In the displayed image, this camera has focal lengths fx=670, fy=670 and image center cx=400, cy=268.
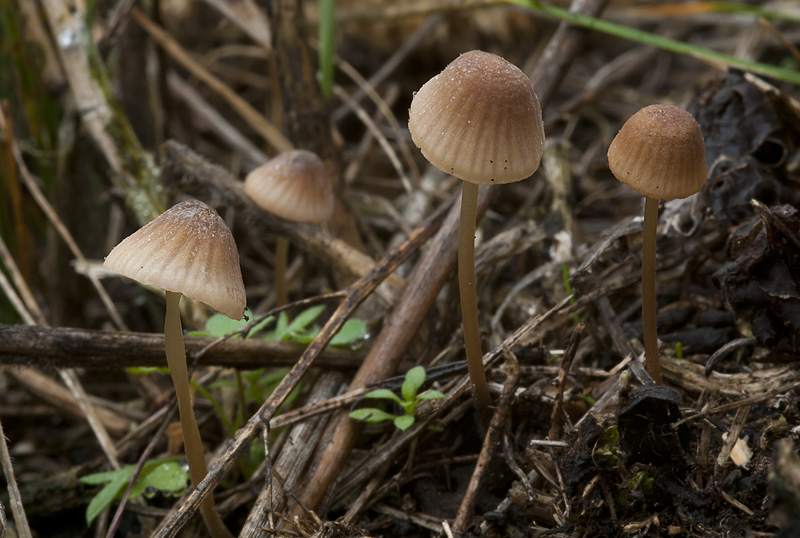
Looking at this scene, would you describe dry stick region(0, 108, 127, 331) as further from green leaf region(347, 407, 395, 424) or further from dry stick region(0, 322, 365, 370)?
green leaf region(347, 407, 395, 424)

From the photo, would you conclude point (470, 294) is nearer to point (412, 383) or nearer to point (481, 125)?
point (412, 383)

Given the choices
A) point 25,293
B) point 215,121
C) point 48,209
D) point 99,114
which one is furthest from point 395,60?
point 25,293

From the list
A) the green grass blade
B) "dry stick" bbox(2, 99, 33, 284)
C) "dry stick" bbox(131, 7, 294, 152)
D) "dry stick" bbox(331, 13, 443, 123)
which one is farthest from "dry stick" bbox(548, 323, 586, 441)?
"dry stick" bbox(331, 13, 443, 123)

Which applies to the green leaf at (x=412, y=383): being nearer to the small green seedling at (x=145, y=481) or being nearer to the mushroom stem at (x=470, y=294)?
the mushroom stem at (x=470, y=294)

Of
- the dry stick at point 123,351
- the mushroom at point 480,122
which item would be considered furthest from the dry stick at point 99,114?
the mushroom at point 480,122

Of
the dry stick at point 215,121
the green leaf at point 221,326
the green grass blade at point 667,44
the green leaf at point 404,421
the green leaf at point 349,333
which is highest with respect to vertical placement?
the green grass blade at point 667,44

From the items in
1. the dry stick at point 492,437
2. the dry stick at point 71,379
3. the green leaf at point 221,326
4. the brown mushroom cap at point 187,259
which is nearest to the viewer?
the brown mushroom cap at point 187,259

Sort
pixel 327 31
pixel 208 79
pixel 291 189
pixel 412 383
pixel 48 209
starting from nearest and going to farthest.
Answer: pixel 412 383 < pixel 291 189 < pixel 327 31 < pixel 48 209 < pixel 208 79
